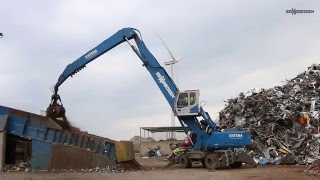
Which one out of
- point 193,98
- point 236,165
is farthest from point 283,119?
point 193,98

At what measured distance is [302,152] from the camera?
2078 centimetres

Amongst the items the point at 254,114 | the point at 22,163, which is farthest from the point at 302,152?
the point at 22,163

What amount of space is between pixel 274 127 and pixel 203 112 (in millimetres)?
6252

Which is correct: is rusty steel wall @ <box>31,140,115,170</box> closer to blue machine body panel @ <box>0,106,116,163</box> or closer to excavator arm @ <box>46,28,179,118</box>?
blue machine body panel @ <box>0,106,116,163</box>

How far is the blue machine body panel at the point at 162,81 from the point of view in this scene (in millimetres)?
18453

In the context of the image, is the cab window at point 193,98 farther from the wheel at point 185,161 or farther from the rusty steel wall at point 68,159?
the rusty steel wall at point 68,159

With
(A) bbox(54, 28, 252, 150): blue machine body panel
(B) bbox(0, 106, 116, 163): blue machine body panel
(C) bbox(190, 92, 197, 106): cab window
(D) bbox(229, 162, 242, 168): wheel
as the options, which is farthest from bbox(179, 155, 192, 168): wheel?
(B) bbox(0, 106, 116, 163): blue machine body panel

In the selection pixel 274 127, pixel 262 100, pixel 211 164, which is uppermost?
pixel 262 100

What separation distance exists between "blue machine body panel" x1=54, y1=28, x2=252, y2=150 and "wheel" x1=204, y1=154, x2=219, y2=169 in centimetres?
46

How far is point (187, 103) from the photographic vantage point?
18.5 meters

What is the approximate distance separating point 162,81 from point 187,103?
178cm

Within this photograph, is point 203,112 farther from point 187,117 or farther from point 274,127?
point 274,127

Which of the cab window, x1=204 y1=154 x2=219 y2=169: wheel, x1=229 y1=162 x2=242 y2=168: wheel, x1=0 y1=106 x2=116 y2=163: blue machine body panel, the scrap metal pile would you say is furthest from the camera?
the scrap metal pile

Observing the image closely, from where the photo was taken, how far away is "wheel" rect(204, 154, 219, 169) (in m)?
18.0
